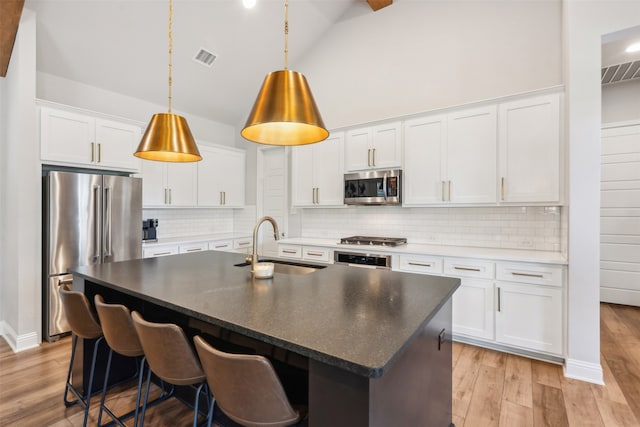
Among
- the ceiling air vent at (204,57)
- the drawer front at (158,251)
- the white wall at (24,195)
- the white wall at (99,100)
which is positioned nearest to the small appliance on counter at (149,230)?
the drawer front at (158,251)

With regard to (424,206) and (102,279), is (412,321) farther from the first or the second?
(424,206)

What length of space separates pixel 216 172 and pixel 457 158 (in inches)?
142

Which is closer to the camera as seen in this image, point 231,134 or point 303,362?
point 303,362

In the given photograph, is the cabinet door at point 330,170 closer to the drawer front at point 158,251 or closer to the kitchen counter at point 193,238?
the kitchen counter at point 193,238

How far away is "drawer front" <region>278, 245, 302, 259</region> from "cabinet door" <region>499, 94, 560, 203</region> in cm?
244

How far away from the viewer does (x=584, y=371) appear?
8.00 feet

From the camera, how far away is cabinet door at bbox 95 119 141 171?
3.52 meters

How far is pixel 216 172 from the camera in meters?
5.09

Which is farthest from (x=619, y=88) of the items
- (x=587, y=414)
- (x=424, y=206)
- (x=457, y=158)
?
(x=587, y=414)

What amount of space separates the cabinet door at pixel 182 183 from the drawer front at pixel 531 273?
4.13 meters

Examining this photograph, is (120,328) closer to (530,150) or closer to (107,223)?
(107,223)

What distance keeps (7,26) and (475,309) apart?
4.94m

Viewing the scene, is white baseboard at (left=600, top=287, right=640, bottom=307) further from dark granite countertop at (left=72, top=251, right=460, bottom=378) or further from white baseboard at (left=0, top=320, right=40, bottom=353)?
white baseboard at (left=0, top=320, right=40, bottom=353)

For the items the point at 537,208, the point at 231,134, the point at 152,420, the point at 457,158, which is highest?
the point at 231,134
